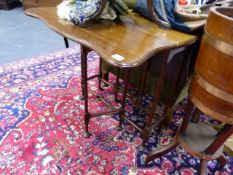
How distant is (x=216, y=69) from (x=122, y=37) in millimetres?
453

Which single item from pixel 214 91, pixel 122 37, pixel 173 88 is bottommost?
pixel 173 88

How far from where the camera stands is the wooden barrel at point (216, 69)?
2.64 feet

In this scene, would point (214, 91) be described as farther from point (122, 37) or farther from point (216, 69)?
point (122, 37)

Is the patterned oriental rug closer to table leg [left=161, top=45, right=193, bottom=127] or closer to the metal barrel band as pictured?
table leg [left=161, top=45, right=193, bottom=127]

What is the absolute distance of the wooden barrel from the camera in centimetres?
81

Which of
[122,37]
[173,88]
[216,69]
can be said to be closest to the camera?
[216,69]

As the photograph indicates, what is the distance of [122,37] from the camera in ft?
3.36

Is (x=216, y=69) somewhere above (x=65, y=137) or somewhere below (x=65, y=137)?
above

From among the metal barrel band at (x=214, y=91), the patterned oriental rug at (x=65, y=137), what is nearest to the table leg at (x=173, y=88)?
the patterned oriental rug at (x=65, y=137)

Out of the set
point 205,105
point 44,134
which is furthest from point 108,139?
point 205,105

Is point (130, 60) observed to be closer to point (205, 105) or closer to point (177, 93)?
point (205, 105)

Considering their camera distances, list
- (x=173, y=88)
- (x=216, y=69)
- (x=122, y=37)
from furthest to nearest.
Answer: (x=173, y=88), (x=122, y=37), (x=216, y=69)

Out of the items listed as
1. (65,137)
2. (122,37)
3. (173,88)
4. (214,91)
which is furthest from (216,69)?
(65,137)

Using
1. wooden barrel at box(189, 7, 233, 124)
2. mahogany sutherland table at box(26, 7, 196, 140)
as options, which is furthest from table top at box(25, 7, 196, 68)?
wooden barrel at box(189, 7, 233, 124)
